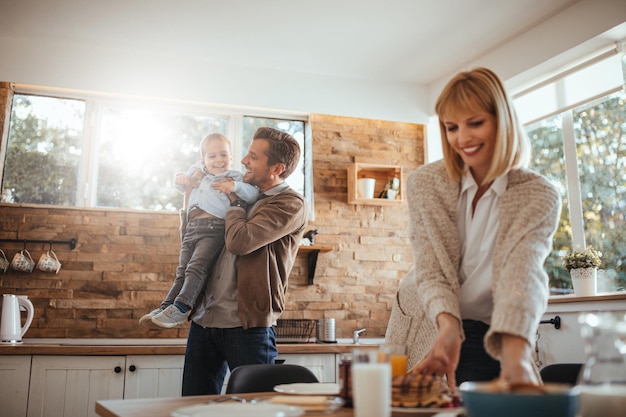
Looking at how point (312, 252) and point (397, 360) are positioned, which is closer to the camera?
point (397, 360)

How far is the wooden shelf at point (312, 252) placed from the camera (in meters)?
4.36

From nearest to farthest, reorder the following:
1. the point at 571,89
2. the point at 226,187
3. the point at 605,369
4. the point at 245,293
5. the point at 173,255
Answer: the point at 605,369 < the point at 245,293 < the point at 226,187 < the point at 571,89 < the point at 173,255

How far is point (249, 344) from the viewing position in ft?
7.13

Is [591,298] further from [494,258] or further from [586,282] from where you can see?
[494,258]

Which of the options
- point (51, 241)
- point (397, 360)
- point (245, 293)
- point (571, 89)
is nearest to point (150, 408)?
point (397, 360)

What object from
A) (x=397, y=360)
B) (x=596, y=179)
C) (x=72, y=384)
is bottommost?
(x=72, y=384)

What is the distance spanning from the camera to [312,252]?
4508mm

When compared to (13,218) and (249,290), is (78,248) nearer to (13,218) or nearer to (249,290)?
(13,218)

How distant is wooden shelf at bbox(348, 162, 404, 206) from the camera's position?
15.2ft

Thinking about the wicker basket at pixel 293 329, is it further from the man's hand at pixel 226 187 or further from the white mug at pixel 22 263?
the man's hand at pixel 226 187

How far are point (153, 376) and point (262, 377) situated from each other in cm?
174

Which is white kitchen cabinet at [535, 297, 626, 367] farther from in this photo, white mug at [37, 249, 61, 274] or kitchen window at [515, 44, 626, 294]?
white mug at [37, 249, 61, 274]

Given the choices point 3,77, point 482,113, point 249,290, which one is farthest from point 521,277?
point 3,77

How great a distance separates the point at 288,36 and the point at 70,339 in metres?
2.56
